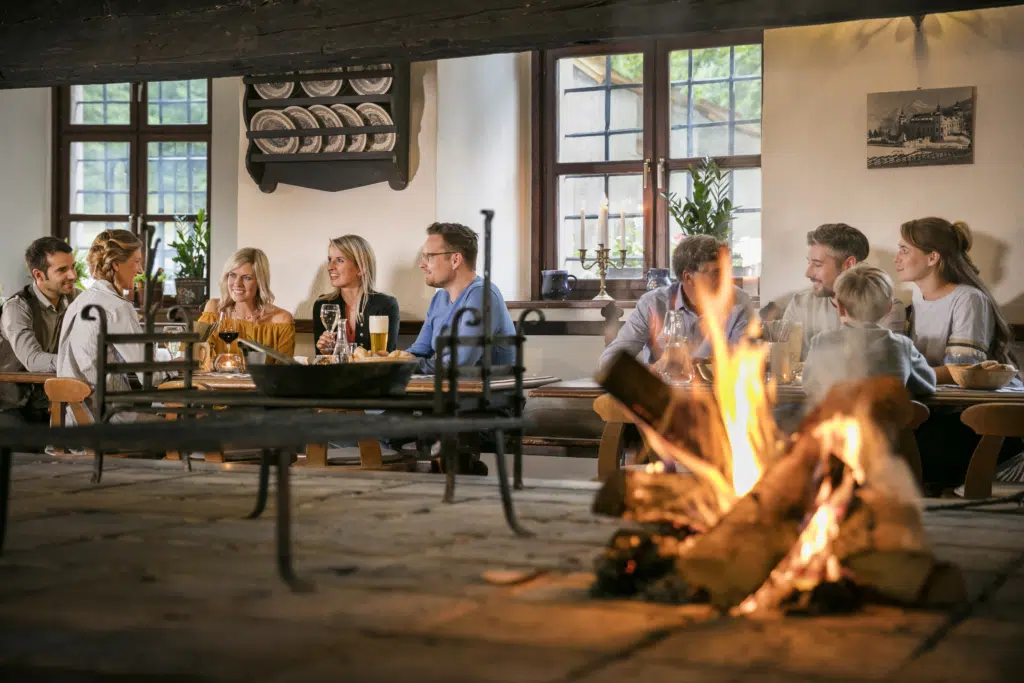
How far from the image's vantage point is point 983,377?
3.74 meters

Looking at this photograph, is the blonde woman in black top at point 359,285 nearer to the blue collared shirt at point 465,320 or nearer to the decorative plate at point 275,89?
the blue collared shirt at point 465,320

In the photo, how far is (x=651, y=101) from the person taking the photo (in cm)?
635

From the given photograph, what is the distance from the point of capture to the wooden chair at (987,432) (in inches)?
135

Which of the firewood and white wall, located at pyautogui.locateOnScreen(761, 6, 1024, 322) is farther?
white wall, located at pyautogui.locateOnScreen(761, 6, 1024, 322)

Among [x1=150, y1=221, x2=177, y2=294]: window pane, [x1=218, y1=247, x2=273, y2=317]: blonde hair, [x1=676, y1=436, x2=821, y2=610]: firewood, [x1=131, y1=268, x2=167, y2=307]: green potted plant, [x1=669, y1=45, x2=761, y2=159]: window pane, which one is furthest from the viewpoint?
[x1=150, y1=221, x2=177, y2=294]: window pane

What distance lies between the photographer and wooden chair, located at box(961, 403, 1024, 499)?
11.3ft

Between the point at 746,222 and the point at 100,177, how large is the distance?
15.9 ft

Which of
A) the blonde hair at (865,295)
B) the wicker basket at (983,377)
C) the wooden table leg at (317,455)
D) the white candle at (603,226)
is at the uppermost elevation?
the white candle at (603,226)

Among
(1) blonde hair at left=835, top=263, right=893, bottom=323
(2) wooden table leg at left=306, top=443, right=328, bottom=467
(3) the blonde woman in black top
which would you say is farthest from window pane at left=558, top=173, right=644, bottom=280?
(1) blonde hair at left=835, top=263, right=893, bottom=323

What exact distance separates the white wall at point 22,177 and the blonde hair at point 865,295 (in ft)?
21.0

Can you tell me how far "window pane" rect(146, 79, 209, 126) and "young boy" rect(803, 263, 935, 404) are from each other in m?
5.89

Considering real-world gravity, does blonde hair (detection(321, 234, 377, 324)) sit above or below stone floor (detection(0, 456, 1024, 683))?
above

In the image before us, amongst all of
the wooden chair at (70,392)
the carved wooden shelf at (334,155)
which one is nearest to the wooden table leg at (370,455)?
the wooden chair at (70,392)

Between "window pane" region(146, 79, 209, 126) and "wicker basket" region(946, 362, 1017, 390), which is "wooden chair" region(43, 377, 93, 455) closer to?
"wicker basket" region(946, 362, 1017, 390)
